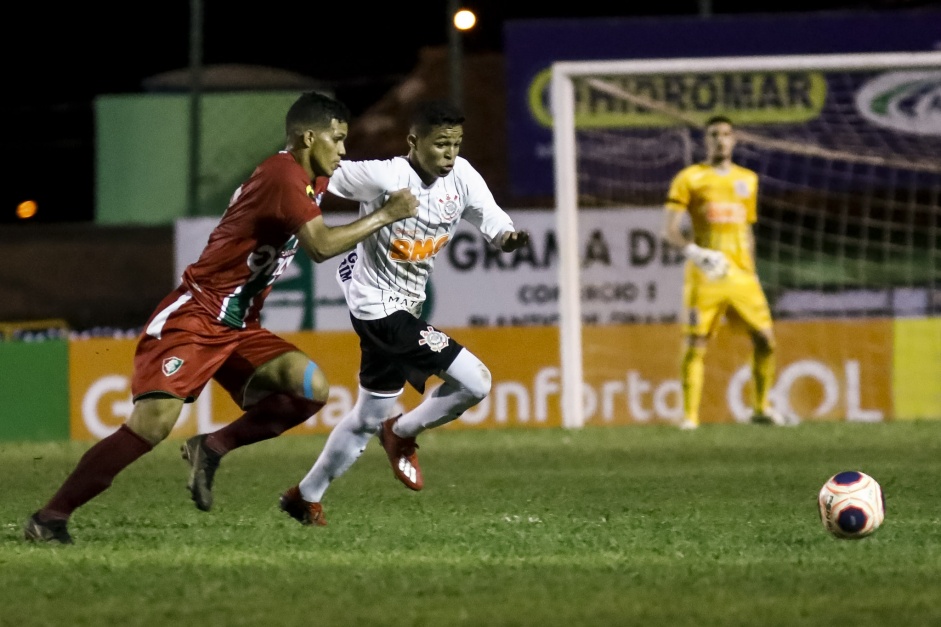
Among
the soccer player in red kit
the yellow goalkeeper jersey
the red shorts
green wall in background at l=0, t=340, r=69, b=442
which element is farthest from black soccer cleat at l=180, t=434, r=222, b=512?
green wall in background at l=0, t=340, r=69, b=442

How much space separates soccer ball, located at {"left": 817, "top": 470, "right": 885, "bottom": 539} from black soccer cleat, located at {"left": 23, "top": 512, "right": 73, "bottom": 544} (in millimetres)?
2834

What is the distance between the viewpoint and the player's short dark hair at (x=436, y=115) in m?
7.50

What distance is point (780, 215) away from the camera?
1714 centimetres

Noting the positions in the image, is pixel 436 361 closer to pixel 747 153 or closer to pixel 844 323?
pixel 844 323

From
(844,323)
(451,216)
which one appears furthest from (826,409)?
(451,216)

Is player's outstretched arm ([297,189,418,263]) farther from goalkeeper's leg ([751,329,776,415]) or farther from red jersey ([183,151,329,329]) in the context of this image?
goalkeeper's leg ([751,329,776,415])

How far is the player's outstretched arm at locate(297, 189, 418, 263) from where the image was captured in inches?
261

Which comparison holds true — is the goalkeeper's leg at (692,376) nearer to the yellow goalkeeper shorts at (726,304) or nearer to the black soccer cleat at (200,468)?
the yellow goalkeeper shorts at (726,304)

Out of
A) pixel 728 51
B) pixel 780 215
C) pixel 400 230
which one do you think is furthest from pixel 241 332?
pixel 728 51

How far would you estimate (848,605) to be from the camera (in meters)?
5.32

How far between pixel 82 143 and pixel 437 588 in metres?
13.9

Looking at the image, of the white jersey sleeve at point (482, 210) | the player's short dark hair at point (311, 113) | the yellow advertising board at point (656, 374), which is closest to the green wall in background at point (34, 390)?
the yellow advertising board at point (656, 374)

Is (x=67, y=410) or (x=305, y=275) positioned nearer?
(x=67, y=410)

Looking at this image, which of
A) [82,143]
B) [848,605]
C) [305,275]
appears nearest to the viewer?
[848,605]
